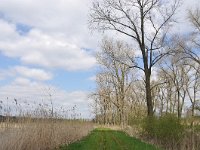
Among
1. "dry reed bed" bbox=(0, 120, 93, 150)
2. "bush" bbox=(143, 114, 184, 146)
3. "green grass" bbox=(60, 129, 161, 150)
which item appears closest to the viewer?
"dry reed bed" bbox=(0, 120, 93, 150)

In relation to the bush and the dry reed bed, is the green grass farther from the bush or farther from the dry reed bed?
the bush

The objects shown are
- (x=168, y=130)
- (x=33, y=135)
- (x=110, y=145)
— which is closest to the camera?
(x=33, y=135)

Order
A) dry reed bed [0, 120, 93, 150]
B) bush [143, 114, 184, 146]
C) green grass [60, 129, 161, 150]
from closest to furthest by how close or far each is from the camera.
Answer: dry reed bed [0, 120, 93, 150] → green grass [60, 129, 161, 150] → bush [143, 114, 184, 146]

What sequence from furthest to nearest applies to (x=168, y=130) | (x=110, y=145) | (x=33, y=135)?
(x=168, y=130)
(x=110, y=145)
(x=33, y=135)

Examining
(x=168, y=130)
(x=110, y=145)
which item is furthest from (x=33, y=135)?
(x=168, y=130)

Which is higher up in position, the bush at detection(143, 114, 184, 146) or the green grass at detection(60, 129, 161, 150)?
the bush at detection(143, 114, 184, 146)

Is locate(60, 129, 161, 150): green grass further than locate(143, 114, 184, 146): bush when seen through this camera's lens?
No

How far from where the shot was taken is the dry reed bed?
13414 millimetres

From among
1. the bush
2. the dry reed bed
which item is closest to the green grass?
the dry reed bed

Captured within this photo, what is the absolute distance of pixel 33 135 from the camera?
15781 millimetres

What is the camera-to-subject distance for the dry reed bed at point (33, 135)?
528 inches

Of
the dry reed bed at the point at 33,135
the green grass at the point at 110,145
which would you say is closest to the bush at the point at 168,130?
the green grass at the point at 110,145

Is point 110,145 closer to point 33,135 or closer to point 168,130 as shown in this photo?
point 168,130

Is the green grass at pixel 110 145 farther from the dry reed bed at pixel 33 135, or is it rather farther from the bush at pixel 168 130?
the bush at pixel 168 130
